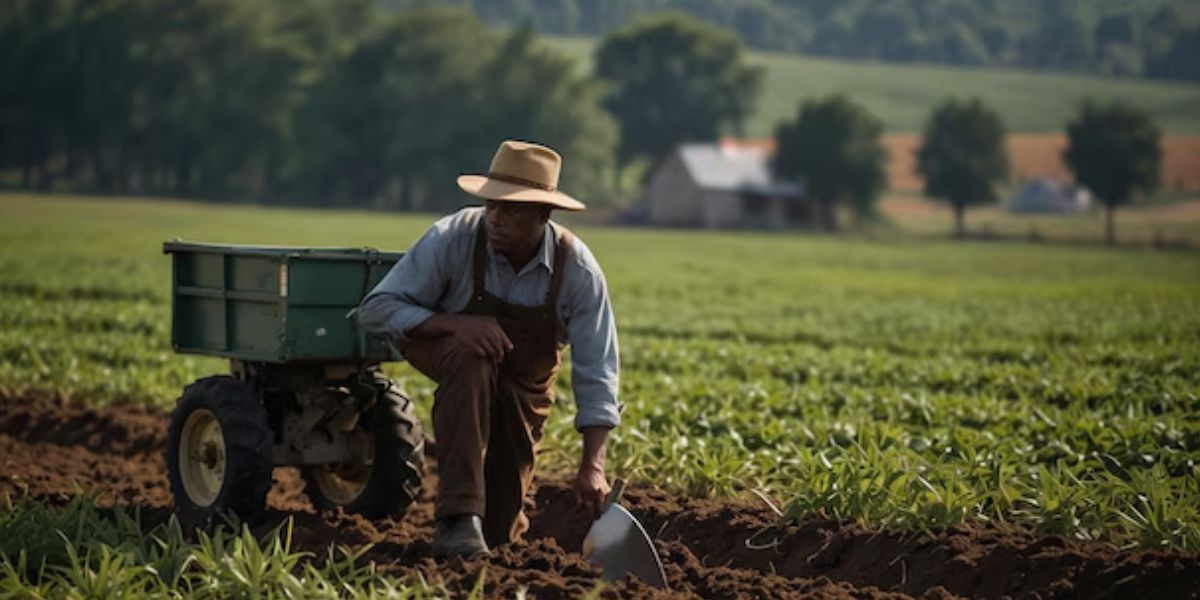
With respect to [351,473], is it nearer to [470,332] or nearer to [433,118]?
[470,332]

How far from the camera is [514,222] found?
6.47 metres

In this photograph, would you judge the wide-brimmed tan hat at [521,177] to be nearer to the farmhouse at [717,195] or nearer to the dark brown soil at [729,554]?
the dark brown soil at [729,554]

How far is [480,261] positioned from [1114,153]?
86771 millimetres

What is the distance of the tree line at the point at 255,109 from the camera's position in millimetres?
85375

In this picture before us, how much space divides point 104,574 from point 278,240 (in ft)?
142

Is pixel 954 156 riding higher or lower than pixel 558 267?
higher

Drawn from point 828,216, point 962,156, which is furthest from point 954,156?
point 828,216

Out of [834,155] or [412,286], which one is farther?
[834,155]

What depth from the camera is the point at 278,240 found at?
157 ft

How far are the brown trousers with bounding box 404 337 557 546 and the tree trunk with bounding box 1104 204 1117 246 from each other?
64351 millimetres

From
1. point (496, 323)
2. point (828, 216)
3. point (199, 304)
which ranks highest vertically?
point (496, 323)

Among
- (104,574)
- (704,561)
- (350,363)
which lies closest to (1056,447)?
(704,561)

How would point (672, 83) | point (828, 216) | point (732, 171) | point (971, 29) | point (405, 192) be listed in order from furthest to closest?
1. point (971, 29)
2. point (672, 83)
3. point (828, 216)
4. point (732, 171)
5. point (405, 192)

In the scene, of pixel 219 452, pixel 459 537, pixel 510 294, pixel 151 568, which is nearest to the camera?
pixel 151 568
